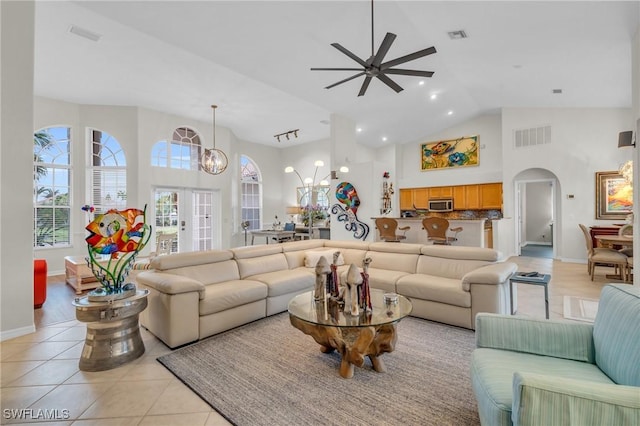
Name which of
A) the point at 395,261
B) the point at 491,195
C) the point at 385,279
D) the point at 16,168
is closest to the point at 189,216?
the point at 16,168

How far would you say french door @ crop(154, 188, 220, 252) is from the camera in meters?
7.39

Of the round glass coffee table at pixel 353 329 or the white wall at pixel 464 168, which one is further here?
the white wall at pixel 464 168

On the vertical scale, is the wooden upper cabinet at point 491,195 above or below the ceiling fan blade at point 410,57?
below

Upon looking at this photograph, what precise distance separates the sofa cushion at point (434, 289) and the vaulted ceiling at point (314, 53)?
3.48m

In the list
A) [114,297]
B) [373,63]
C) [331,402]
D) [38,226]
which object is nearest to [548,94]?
[373,63]

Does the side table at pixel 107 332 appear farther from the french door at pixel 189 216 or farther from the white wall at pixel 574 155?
the white wall at pixel 574 155

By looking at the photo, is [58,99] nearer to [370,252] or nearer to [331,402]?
[370,252]

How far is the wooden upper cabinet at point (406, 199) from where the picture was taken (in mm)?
10297

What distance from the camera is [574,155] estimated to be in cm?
708

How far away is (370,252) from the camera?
14.8ft

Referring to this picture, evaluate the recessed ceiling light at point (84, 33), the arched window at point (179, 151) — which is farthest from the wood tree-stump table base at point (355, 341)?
the arched window at point (179, 151)

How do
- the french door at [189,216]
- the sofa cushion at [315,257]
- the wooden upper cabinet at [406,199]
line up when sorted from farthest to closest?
the wooden upper cabinet at [406,199]
the french door at [189,216]
the sofa cushion at [315,257]

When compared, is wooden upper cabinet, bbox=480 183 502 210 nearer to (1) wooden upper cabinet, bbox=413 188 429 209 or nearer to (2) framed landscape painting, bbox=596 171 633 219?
(1) wooden upper cabinet, bbox=413 188 429 209

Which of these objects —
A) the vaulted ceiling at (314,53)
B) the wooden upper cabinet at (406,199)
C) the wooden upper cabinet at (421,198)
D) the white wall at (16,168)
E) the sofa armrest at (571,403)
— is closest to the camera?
the sofa armrest at (571,403)
